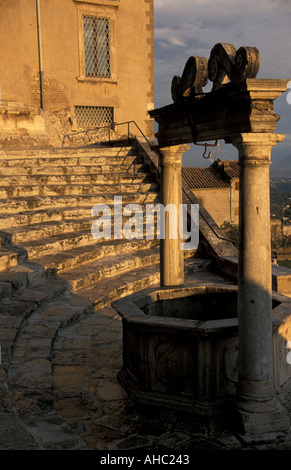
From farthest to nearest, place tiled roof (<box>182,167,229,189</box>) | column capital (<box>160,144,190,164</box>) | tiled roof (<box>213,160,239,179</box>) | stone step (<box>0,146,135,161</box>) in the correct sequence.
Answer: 1. tiled roof (<box>213,160,239,179</box>)
2. tiled roof (<box>182,167,229,189</box>)
3. stone step (<box>0,146,135,161</box>)
4. column capital (<box>160,144,190,164</box>)

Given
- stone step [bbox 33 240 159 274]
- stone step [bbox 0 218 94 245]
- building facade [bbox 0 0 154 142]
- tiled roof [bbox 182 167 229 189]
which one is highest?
building facade [bbox 0 0 154 142]

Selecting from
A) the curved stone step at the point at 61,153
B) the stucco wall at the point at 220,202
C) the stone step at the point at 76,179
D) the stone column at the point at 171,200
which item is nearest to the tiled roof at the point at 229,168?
the stucco wall at the point at 220,202

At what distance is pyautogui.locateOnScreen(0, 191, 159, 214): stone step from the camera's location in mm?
7902

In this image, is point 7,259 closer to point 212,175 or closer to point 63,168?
point 63,168

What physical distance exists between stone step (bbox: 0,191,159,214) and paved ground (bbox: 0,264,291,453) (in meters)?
3.27

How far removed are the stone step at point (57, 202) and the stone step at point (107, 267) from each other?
1.43 meters

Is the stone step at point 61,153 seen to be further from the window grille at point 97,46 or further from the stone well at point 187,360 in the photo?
the stone well at point 187,360

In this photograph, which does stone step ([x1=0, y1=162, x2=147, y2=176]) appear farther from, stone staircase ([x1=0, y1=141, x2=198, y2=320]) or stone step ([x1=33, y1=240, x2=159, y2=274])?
stone step ([x1=33, y1=240, x2=159, y2=274])

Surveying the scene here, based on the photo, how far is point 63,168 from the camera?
977 centimetres

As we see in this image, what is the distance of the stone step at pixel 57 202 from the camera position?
7.90 m

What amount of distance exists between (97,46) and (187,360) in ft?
47.2

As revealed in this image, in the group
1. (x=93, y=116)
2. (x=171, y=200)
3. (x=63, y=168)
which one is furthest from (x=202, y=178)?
(x=171, y=200)

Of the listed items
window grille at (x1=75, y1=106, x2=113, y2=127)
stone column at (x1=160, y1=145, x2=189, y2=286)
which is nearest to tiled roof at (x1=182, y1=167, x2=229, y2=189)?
window grille at (x1=75, y1=106, x2=113, y2=127)

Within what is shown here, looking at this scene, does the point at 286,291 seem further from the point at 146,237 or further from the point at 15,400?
the point at 15,400
